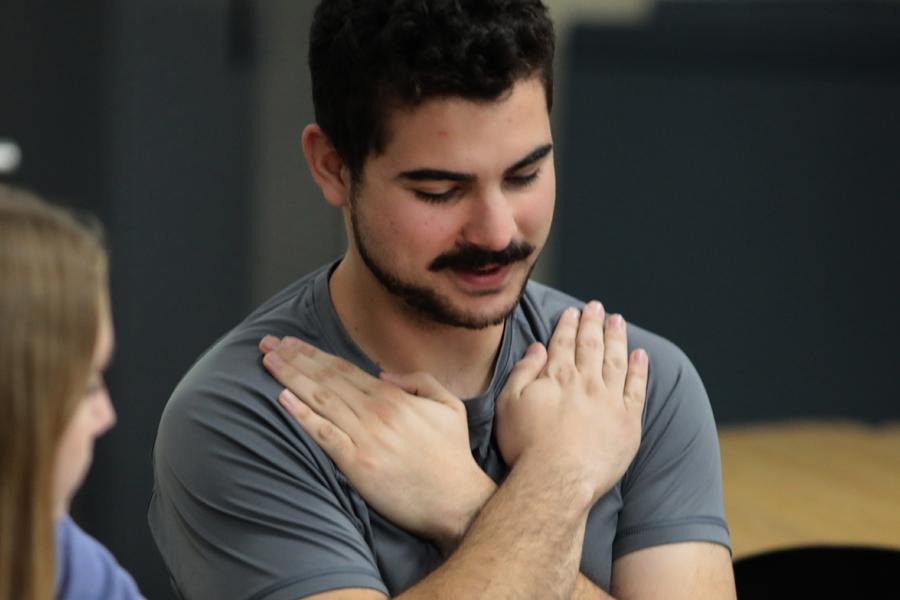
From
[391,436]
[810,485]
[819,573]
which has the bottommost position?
[810,485]

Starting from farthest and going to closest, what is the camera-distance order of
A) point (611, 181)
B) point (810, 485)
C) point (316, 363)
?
point (611, 181) → point (810, 485) → point (316, 363)

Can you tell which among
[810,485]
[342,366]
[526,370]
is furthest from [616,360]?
[810,485]

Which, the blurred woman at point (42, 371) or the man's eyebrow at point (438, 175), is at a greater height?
the man's eyebrow at point (438, 175)

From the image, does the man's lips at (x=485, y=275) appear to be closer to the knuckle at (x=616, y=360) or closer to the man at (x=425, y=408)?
the man at (x=425, y=408)

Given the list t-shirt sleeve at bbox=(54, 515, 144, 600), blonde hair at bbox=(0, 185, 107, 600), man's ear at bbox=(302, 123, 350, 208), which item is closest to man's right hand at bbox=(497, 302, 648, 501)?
man's ear at bbox=(302, 123, 350, 208)

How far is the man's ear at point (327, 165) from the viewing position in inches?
70.4

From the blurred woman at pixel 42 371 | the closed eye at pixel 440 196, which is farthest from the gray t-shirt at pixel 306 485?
the blurred woman at pixel 42 371

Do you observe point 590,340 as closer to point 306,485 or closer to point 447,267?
point 447,267

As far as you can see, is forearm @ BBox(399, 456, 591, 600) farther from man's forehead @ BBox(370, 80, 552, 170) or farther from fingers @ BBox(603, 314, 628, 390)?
→ man's forehead @ BBox(370, 80, 552, 170)

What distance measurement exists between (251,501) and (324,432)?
0.38ft

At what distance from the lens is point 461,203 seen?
5.47 ft

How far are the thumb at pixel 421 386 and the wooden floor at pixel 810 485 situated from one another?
80 centimetres

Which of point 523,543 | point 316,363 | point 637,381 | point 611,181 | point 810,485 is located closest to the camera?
point 523,543

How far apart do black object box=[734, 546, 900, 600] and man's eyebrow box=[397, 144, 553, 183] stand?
0.63 metres
